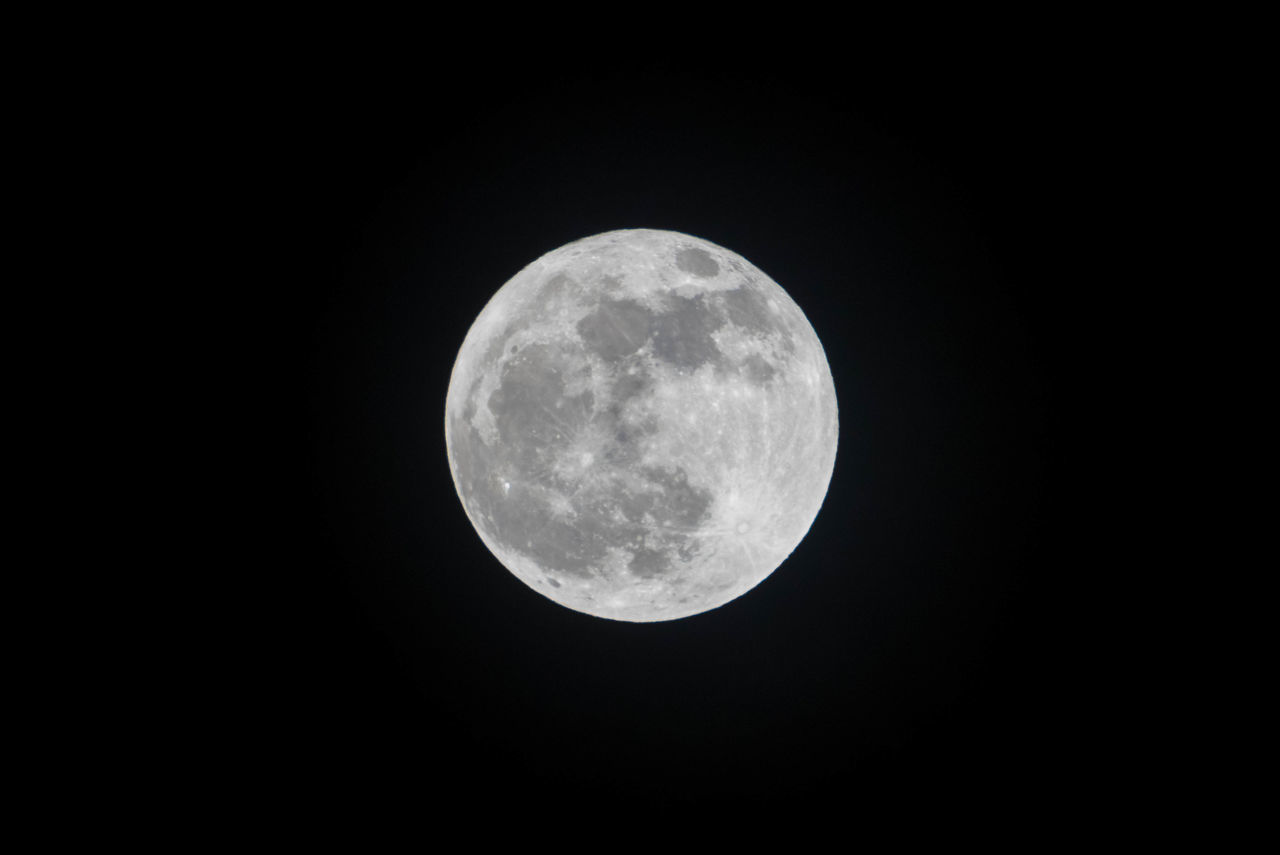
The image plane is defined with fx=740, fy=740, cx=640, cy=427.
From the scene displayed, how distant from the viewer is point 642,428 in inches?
136

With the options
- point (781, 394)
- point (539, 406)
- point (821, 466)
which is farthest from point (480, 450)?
point (821, 466)

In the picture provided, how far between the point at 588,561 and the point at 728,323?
1395 millimetres

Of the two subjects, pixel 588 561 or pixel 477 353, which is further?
pixel 477 353

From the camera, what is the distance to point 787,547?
407 cm

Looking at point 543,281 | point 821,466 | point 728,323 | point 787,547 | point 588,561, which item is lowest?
point 588,561

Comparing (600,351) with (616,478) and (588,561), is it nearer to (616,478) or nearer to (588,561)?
(616,478)

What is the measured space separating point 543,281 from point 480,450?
97 cm

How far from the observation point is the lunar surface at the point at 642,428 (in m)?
3.49

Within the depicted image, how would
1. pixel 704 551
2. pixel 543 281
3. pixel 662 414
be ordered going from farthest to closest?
1. pixel 543 281
2. pixel 704 551
3. pixel 662 414

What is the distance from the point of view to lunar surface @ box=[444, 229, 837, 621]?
3486 mm

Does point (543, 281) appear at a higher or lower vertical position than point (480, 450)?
higher

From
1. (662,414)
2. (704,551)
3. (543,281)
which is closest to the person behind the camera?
(662,414)

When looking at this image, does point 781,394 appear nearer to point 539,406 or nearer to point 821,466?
point 821,466

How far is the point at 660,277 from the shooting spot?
380cm
